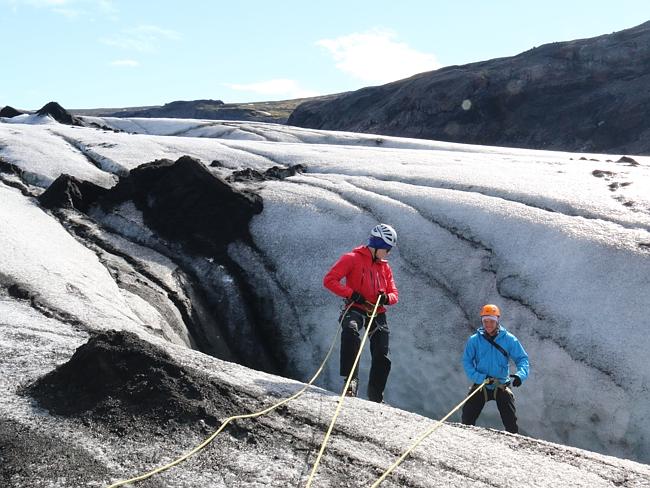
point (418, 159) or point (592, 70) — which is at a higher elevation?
point (592, 70)

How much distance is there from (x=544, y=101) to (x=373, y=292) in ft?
188

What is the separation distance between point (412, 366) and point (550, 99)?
5544cm

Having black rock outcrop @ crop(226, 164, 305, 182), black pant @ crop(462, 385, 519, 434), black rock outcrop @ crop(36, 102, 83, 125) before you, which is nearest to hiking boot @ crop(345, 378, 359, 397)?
black pant @ crop(462, 385, 519, 434)

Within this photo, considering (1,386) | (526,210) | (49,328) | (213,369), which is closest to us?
(1,386)

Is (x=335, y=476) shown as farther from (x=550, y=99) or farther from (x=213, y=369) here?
(x=550, y=99)

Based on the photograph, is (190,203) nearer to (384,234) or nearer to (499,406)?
(384,234)

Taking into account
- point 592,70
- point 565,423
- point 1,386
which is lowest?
point 565,423

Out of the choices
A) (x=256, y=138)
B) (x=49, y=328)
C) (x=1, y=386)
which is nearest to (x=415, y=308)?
(x=49, y=328)

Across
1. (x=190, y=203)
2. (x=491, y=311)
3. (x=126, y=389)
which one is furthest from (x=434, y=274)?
(x=126, y=389)

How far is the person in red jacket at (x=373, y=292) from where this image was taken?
8.69m

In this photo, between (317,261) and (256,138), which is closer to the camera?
(317,261)

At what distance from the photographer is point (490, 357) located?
8562mm

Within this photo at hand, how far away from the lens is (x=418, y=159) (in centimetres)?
1892

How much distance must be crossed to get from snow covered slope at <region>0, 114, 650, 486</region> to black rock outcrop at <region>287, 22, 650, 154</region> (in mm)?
42650
